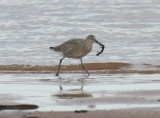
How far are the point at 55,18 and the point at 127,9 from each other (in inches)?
154

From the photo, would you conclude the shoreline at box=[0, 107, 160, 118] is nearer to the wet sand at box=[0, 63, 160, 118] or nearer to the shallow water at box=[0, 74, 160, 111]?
the wet sand at box=[0, 63, 160, 118]

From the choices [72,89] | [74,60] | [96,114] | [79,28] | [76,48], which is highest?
[96,114]

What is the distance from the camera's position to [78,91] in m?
11.2

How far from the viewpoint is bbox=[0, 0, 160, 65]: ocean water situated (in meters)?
17.4

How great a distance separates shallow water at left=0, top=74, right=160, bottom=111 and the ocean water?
318 centimetres

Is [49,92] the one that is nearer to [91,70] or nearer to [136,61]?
[91,70]

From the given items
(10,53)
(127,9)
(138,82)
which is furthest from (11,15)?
(138,82)

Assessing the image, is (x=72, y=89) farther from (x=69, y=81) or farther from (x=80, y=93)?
(x=69, y=81)

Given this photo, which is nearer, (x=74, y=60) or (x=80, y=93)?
(x=80, y=93)

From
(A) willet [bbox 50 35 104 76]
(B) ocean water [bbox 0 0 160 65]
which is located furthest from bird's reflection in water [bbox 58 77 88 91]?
(B) ocean water [bbox 0 0 160 65]

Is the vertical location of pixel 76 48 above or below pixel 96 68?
above

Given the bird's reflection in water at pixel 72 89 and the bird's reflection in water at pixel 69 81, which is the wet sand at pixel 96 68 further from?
the bird's reflection in water at pixel 72 89

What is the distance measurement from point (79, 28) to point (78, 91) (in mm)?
12372

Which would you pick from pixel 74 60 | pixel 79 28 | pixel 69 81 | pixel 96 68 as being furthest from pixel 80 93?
pixel 79 28
